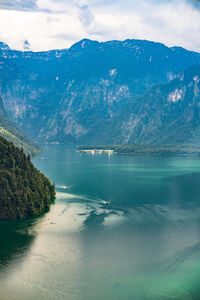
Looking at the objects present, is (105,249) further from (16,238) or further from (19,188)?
(19,188)

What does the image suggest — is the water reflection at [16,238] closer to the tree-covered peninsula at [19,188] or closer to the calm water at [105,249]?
the calm water at [105,249]

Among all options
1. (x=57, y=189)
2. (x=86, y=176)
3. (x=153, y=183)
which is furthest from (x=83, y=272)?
(x=86, y=176)

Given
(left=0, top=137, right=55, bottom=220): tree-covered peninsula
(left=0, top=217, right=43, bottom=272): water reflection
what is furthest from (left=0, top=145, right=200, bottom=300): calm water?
(left=0, top=137, right=55, bottom=220): tree-covered peninsula

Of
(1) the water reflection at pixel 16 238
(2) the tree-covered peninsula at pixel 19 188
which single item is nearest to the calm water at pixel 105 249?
(1) the water reflection at pixel 16 238

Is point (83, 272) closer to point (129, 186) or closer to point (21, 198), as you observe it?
point (21, 198)

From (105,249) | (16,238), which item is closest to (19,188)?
(16,238)

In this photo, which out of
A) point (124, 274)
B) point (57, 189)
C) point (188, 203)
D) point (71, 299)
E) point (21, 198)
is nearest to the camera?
point (71, 299)

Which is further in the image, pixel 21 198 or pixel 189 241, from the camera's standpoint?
pixel 21 198

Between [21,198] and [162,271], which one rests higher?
[21,198]
